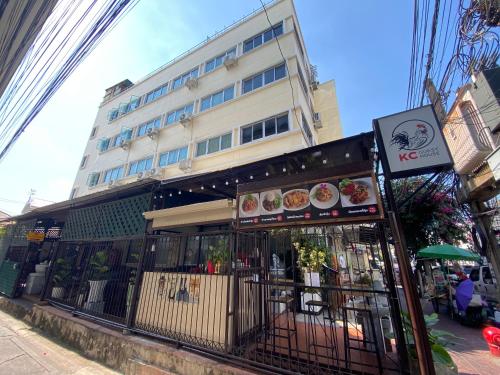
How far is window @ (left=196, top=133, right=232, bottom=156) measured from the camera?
10531mm

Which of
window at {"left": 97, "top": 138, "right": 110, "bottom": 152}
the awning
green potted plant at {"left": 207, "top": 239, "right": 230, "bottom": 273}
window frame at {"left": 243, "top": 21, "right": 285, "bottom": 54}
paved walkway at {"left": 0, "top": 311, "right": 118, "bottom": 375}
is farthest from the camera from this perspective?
window at {"left": 97, "top": 138, "right": 110, "bottom": 152}

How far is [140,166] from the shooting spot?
1382 centimetres

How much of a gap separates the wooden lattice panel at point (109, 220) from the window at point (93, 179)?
9096 millimetres

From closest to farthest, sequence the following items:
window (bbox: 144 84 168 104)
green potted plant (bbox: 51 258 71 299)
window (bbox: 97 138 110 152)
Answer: green potted plant (bbox: 51 258 71 299) < window (bbox: 144 84 168 104) < window (bbox: 97 138 110 152)

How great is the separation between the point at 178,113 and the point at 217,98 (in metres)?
3.09

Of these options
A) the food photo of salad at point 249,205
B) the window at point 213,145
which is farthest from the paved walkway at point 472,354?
the window at point 213,145

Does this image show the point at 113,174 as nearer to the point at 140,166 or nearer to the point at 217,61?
the point at 140,166

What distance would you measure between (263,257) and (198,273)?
4.81ft

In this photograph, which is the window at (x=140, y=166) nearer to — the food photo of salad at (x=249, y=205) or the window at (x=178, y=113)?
the window at (x=178, y=113)

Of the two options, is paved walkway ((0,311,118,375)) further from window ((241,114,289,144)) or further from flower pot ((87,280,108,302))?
window ((241,114,289,144))

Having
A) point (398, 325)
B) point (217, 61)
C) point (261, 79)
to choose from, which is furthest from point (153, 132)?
point (398, 325)

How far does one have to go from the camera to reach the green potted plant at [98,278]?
681 cm

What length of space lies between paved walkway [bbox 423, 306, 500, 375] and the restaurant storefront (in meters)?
1.38

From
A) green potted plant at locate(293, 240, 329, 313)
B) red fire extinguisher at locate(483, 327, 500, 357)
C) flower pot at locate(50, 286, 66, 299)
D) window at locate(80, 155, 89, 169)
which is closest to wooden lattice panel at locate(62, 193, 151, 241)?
flower pot at locate(50, 286, 66, 299)
